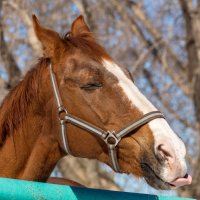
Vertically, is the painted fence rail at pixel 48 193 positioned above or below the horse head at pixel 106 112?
below

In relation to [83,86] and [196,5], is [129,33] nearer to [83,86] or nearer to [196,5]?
[196,5]

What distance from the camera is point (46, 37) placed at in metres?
3.90

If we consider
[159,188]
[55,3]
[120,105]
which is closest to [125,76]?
[120,105]

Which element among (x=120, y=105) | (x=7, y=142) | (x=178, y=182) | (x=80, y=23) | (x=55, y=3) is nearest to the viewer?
(x=178, y=182)

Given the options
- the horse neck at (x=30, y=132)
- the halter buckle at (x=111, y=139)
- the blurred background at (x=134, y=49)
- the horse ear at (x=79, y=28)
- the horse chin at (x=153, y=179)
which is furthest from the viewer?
the blurred background at (x=134, y=49)

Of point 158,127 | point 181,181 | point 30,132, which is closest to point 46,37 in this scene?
point 30,132

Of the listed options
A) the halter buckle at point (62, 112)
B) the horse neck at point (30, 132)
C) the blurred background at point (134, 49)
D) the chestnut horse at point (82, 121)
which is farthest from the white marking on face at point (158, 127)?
the blurred background at point (134, 49)

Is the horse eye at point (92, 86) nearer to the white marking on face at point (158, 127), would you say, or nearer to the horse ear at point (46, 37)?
the white marking on face at point (158, 127)

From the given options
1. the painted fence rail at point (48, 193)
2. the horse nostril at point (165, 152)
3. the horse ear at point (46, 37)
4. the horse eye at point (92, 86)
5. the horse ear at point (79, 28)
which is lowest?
the painted fence rail at point (48, 193)

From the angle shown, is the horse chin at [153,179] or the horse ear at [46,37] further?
the horse ear at [46,37]

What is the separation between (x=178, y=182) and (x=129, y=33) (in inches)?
339

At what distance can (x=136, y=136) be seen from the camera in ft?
11.4

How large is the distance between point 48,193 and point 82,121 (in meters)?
0.52

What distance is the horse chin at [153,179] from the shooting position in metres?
3.39
